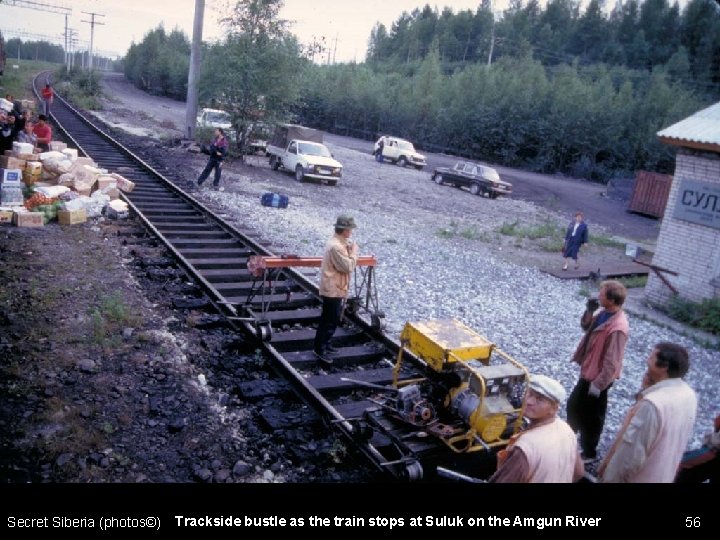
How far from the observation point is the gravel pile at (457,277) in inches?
310

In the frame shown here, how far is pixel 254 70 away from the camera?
72.6ft

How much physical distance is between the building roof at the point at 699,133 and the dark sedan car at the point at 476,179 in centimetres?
1455

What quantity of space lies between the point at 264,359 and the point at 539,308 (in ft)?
19.0

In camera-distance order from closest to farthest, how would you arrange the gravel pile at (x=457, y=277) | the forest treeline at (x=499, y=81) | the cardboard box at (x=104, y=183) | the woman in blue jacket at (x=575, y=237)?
the gravel pile at (x=457, y=277)
the cardboard box at (x=104, y=183)
the woman in blue jacket at (x=575, y=237)
the forest treeline at (x=499, y=81)

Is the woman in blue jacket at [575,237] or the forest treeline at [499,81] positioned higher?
the forest treeline at [499,81]

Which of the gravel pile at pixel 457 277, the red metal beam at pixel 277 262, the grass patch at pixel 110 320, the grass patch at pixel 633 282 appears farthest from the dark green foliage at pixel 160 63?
the red metal beam at pixel 277 262

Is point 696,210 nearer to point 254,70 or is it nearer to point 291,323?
point 291,323

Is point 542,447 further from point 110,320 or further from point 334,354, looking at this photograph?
point 110,320

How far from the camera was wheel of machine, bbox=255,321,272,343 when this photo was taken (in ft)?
21.1

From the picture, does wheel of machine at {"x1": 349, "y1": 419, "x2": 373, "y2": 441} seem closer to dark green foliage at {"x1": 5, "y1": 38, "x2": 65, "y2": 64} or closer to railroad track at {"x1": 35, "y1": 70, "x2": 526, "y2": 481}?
railroad track at {"x1": 35, "y1": 70, "x2": 526, "y2": 481}

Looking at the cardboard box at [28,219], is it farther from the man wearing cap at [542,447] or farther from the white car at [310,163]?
the white car at [310,163]

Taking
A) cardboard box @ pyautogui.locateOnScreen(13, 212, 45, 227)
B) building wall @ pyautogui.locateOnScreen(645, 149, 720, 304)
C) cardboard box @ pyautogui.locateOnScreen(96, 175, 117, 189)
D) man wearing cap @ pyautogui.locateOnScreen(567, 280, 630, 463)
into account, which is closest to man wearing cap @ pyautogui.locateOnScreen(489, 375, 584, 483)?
man wearing cap @ pyautogui.locateOnScreen(567, 280, 630, 463)

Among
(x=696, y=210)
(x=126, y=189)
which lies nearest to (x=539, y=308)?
(x=696, y=210)

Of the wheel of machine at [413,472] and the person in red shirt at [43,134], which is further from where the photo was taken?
the person in red shirt at [43,134]
